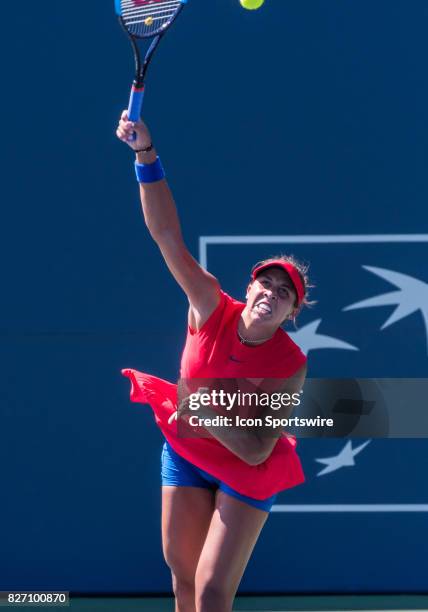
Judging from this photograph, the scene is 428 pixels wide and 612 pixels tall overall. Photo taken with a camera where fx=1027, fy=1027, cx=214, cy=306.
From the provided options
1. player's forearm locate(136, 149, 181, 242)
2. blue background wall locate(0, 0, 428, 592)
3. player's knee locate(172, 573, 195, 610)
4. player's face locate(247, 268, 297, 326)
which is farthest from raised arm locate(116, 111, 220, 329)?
blue background wall locate(0, 0, 428, 592)

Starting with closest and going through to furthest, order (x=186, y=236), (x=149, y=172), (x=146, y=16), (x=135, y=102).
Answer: (x=135, y=102)
(x=149, y=172)
(x=146, y=16)
(x=186, y=236)

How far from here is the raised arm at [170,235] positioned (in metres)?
2.74

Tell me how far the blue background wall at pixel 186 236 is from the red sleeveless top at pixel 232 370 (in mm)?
861

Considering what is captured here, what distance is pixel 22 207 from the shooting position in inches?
153

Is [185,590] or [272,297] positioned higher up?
[272,297]

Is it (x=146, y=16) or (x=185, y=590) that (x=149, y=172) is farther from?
(x=185, y=590)

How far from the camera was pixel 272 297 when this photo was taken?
2982mm

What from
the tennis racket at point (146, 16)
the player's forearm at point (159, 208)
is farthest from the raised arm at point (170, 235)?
the tennis racket at point (146, 16)

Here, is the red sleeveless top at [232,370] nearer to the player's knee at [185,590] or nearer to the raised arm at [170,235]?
the raised arm at [170,235]

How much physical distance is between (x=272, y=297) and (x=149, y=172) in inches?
20.7

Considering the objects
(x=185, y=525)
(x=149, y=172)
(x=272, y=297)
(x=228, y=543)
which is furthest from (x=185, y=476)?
(x=149, y=172)

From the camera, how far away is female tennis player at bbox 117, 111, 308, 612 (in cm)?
286

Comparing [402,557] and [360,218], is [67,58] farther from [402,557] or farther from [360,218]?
[402,557]

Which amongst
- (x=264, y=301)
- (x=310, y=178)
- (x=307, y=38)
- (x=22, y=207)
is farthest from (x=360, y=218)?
(x=22, y=207)
